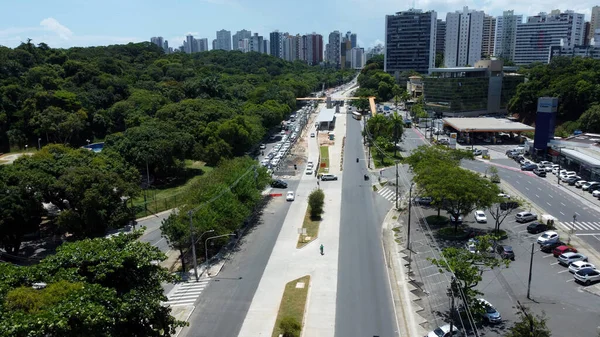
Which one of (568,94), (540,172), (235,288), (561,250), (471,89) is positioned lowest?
(235,288)

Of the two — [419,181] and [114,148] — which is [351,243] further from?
[114,148]

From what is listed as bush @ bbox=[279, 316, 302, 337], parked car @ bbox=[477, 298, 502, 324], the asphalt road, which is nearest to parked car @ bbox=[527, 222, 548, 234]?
the asphalt road

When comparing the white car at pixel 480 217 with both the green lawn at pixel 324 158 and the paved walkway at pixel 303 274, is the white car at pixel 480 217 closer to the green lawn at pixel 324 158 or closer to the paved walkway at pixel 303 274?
the paved walkway at pixel 303 274

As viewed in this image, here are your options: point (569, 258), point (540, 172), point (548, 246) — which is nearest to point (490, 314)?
point (569, 258)

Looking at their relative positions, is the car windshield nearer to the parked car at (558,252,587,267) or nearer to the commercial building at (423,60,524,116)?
the parked car at (558,252,587,267)

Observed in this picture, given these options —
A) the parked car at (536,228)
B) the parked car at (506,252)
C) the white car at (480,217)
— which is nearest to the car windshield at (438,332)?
the parked car at (506,252)

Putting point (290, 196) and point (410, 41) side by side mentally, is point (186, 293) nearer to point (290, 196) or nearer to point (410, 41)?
point (290, 196)

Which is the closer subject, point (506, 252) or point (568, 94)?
point (506, 252)

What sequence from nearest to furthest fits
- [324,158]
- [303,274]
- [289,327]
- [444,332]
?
[444,332] < [289,327] < [303,274] < [324,158]
